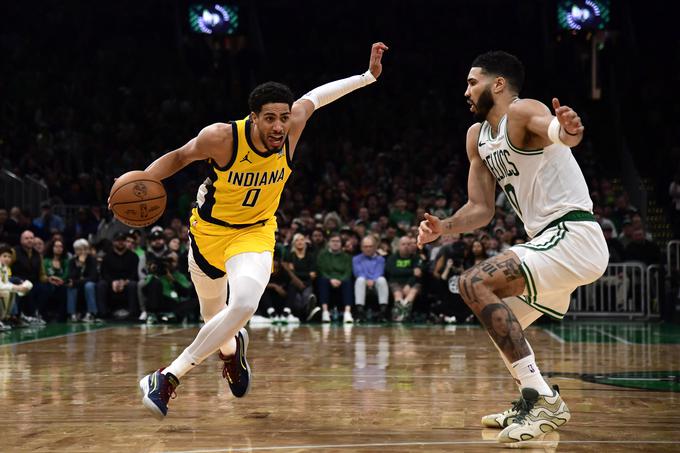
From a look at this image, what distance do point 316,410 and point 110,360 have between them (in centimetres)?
361

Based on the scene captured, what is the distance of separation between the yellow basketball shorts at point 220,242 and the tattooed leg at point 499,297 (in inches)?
58.2

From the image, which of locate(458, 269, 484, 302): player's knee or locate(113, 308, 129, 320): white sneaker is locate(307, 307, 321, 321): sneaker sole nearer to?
locate(113, 308, 129, 320): white sneaker

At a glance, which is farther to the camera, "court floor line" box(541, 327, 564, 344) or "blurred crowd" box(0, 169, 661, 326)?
"blurred crowd" box(0, 169, 661, 326)

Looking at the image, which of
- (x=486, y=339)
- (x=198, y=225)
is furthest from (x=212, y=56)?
(x=198, y=225)

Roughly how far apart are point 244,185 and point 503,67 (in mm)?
1704

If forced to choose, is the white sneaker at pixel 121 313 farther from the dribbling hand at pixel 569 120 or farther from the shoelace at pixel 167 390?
the dribbling hand at pixel 569 120

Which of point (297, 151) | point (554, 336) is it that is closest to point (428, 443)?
point (554, 336)

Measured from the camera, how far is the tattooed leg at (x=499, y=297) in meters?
4.89

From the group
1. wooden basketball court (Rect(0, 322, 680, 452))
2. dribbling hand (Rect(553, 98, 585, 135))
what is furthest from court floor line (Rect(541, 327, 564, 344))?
dribbling hand (Rect(553, 98, 585, 135))

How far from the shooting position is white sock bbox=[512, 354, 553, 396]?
4875 mm

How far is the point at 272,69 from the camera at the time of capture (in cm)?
2439

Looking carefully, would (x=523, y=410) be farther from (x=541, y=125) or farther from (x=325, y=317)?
(x=325, y=317)

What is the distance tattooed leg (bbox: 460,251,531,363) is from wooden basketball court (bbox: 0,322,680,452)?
48 centimetres

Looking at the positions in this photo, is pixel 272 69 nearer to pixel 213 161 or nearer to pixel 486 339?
pixel 486 339
